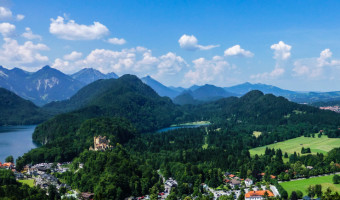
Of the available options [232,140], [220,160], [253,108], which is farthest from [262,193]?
[253,108]

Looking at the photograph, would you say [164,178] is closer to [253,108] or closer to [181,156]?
[181,156]

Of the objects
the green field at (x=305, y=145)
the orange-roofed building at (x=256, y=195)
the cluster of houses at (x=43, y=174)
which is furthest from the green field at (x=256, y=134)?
the cluster of houses at (x=43, y=174)

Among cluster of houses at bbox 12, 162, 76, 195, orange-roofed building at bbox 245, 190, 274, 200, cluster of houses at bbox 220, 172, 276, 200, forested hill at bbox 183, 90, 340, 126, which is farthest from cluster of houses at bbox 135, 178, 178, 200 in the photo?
forested hill at bbox 183, 90, 340, 126

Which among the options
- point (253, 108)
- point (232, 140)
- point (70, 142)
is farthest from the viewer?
point (253, 108)

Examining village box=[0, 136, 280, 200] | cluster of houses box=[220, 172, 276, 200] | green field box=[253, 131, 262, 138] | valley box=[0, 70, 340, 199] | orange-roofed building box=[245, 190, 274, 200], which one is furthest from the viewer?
green field box=[253, 131, 262, 138]

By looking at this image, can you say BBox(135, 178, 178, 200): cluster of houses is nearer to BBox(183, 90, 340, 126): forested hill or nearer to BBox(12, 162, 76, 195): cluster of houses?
BBox(12, 162, 76, 195): cluster of houses

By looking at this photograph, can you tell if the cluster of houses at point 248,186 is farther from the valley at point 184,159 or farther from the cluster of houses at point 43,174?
the cluster of houses at point 43,174

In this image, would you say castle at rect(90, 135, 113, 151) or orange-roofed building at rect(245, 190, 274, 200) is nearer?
orange-roofed building at rect(245, 190, 274, 200)
